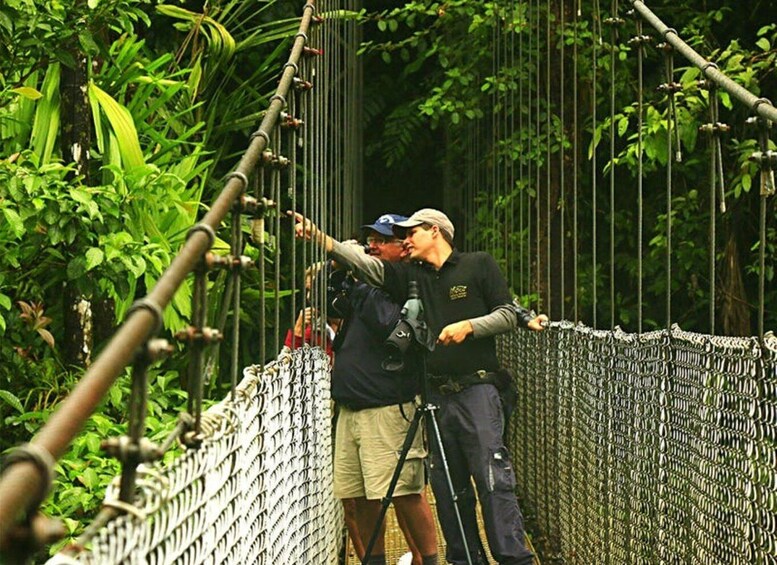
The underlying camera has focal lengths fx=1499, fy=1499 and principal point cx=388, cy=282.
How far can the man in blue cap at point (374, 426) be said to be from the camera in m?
4.80

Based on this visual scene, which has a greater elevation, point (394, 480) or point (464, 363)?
point (464, 363)

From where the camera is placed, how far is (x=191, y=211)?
4.80 m

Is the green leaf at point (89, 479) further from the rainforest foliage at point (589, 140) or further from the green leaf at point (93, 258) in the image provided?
the rainforest foliage at point (589, 140)

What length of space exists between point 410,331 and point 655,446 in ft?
3.64

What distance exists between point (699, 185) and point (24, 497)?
713 cm

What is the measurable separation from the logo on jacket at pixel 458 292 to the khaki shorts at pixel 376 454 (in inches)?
15.4

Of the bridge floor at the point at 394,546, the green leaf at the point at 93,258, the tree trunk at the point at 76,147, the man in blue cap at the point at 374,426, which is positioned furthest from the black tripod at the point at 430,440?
the green leaf at the point at 93,258

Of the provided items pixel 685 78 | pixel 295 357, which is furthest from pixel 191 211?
pixel 685 78

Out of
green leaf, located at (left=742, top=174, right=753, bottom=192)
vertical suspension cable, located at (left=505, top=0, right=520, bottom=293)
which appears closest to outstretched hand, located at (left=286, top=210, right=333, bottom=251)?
green leaf, located at (left=742, top=174, right=753, bottom=192)

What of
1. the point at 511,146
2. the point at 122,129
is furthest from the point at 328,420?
the point at 511,146

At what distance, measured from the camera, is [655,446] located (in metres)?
3.58

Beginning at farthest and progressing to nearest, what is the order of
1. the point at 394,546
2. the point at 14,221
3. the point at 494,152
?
the point at 494,152 < the point at 394,546 < the point at 14,221

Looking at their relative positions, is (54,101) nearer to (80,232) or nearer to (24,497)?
(80,232)

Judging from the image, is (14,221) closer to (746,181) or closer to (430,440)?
(430,440)
